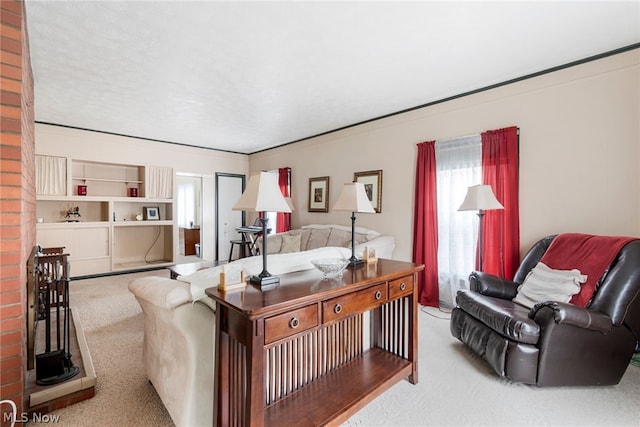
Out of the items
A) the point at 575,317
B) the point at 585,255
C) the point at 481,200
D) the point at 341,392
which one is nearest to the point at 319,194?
the point at 481,200

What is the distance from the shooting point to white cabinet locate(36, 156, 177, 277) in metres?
4.98

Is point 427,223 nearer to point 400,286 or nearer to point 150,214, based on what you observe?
point 400,286

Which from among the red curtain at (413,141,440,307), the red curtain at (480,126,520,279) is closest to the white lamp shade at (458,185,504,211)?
the red curtain at (480,126,520,279)

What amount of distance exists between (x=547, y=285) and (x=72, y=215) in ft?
22.4

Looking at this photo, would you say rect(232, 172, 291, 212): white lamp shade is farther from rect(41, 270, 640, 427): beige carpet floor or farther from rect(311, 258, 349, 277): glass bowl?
rect(41, 270, 640, 427): beige carpet floor

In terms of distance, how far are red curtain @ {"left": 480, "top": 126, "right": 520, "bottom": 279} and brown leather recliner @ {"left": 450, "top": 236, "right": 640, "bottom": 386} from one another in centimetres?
97

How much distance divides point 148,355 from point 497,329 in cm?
247

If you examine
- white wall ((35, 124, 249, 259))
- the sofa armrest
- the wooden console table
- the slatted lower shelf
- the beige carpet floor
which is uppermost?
white wall ((35, 124, 249, 259))

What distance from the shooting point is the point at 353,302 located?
1736 mm

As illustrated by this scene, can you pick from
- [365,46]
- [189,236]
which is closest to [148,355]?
[365,46]

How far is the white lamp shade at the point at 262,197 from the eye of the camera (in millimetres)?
1653

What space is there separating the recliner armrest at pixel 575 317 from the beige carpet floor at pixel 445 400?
0.47 m

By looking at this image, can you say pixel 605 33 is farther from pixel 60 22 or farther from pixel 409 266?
pixel 60 22

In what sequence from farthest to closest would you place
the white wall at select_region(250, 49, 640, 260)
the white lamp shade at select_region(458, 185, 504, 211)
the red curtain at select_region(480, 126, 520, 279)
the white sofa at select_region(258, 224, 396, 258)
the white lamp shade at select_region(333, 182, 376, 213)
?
the white sofa at select_region(258, 224, 396, 258) → the red curtain at select_region(480, 126, 520, 279) → the white lamp shade at select_region(458, 185, 504, 211) → the white wall at select_region(250, 49, 640, 260) → the white lamp shade at select_region(333, 182, 376, 213)
